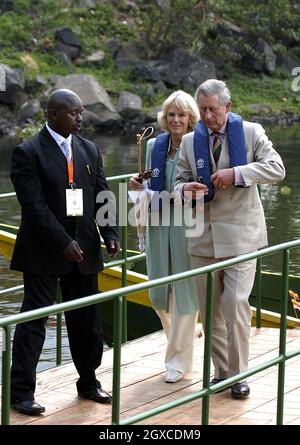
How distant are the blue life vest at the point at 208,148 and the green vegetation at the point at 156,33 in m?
24.8

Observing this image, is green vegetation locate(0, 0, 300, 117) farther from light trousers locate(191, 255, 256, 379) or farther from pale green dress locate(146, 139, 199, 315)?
light trousers locate(191, 255, 256, 379)

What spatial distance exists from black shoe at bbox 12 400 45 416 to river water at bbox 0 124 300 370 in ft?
13.2

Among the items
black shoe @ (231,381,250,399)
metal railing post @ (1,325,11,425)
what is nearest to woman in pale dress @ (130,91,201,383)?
black shoe @ (231,381,250,399)

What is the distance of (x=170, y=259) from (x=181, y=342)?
0.49m

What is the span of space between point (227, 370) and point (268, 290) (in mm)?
3677

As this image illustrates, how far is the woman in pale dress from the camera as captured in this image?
257 inches

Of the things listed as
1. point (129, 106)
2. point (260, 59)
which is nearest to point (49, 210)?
point (129, 106)

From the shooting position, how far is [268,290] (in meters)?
9.95

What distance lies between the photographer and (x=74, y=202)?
237 inches

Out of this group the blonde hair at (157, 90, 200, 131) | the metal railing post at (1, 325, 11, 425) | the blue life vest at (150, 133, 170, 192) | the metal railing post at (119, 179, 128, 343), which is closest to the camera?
A: the metal railing post at (1, 325, 11, 425)

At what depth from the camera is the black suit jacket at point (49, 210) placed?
19.3 ft

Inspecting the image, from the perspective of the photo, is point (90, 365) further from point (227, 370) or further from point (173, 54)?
point (173, 54)

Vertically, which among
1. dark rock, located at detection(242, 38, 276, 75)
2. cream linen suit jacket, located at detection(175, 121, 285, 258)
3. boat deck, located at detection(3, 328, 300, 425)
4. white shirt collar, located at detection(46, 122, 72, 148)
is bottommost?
boat deck, located at detection(3, 328, 300, 425)

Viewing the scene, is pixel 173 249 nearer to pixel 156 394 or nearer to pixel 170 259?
pixel 170 259
